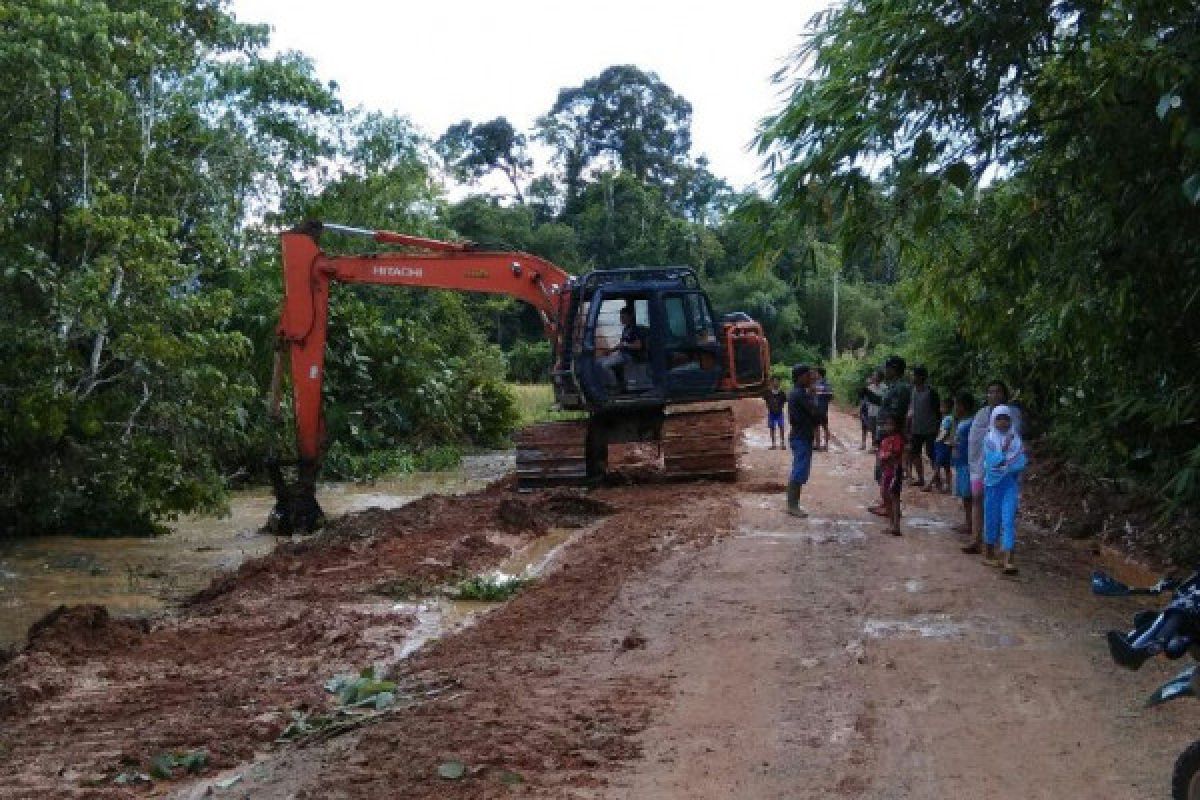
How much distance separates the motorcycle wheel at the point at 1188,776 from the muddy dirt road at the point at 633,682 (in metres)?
0.54

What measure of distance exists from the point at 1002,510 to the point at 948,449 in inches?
204

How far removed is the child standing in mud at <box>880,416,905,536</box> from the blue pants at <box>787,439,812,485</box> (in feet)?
3.37

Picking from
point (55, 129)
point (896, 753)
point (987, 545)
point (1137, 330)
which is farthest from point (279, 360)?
point (896, 753)

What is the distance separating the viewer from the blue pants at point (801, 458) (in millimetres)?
13180

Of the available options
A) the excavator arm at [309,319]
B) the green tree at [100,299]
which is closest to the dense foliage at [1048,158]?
the excavator arm at [309,319]

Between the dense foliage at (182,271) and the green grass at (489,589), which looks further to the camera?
the dense foliage at (182,271)

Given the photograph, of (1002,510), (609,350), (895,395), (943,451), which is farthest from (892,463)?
(609,350)

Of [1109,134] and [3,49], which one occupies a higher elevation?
[3,49]

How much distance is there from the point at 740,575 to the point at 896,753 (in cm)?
452

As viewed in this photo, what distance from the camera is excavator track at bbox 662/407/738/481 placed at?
16719 mm

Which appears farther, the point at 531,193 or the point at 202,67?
the point at 531,193

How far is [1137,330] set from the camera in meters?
10.0

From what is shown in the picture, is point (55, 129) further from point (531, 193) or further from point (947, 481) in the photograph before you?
point (531, 193)

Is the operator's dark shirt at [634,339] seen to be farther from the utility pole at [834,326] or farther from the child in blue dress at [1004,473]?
the utility pole at [834,326]
